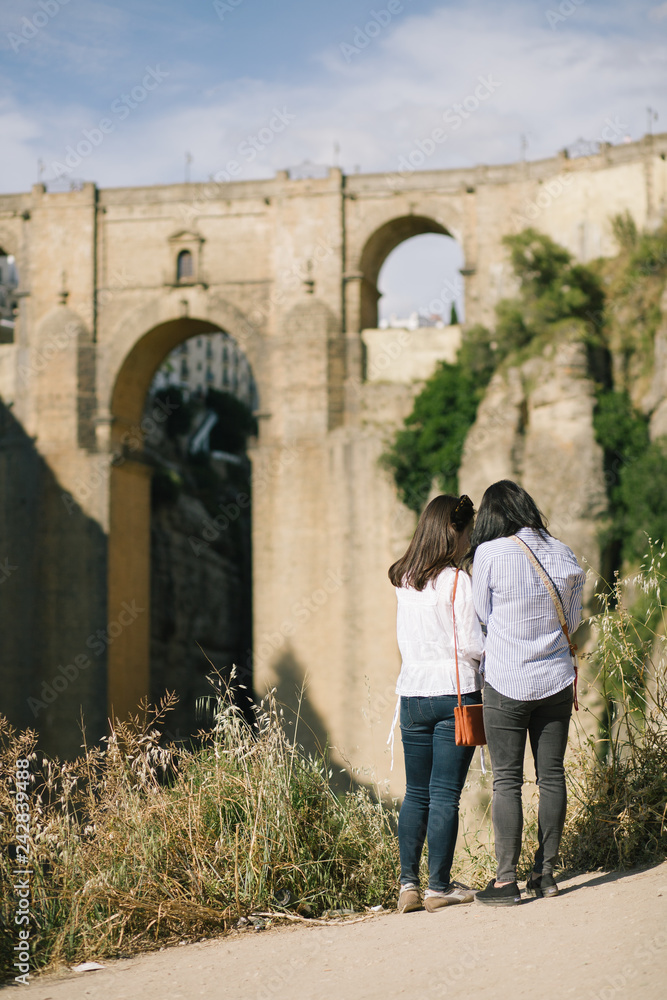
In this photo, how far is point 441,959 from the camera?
3.92 meters

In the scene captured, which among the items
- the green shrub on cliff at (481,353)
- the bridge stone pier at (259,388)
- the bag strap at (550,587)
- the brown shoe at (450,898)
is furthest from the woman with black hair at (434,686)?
the green shrub on cliff at (481,353)

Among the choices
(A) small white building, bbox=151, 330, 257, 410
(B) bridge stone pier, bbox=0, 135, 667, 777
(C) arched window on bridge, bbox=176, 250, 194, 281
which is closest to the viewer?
(B) bridge stone pier, bbox=0, 135, 667, 777

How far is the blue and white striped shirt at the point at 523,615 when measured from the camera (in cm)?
468

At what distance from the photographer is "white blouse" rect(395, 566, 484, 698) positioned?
4.84 meters

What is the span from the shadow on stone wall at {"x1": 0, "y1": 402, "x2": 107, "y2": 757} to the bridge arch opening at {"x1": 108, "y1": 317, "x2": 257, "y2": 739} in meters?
0.38

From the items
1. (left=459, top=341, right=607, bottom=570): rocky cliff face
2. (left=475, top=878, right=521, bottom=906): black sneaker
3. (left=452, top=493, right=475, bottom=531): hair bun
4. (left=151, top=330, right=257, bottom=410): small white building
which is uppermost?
(left=151, top=330, right=257, bottom=410): small white building

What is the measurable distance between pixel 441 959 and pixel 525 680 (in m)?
1.22

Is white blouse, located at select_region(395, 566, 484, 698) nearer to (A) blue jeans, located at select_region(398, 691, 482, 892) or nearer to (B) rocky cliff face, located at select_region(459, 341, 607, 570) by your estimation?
(A) blue jeans, located at select_region(398, 691, 482, 892)

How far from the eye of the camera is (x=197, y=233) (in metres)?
23.7

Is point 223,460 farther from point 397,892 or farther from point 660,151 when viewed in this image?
point 397,892

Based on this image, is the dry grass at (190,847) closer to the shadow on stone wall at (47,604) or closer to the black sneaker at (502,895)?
the black sneaker at (502,895)

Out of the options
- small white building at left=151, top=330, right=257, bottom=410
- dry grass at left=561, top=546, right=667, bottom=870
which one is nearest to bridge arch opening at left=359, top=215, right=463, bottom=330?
dry grass at left=561, top=546, right=667, bottom=870

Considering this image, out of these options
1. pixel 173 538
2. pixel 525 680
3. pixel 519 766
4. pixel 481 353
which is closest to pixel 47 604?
pixel 173 538

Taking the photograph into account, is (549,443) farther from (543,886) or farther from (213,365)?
(213,365)
